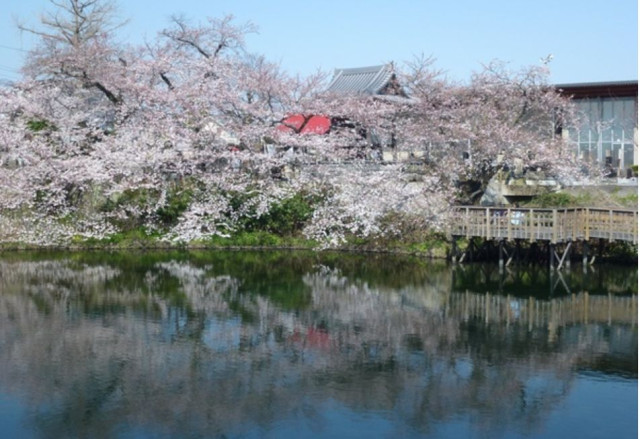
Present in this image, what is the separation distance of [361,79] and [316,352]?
25016 millimetres

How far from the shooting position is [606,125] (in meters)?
30.8

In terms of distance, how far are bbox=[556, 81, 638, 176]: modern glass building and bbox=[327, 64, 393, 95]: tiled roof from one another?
8.24 meters

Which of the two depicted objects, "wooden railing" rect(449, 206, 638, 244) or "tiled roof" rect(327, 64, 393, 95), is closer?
"wooden railing" rect(449, 206, 638, 244)

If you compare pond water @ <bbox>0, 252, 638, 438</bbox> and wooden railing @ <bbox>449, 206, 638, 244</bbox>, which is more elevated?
wooden railing @ <bbox>449, 206, 638, 244</bbox>

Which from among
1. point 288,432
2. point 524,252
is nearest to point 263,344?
point 288,432

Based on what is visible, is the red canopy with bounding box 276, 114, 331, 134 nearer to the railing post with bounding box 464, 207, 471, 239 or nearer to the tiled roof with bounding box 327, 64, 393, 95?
the tiled roof with bounding box 327, 64, 393, 95

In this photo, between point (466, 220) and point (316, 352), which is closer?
point (316, 352)

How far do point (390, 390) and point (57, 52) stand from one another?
68.9 feet

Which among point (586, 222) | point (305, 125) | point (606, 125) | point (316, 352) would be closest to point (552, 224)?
point (586, 222)

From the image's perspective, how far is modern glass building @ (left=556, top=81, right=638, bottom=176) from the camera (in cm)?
3047

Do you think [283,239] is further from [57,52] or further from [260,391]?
[260,391]

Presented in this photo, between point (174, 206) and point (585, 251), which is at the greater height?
point (174, 206)

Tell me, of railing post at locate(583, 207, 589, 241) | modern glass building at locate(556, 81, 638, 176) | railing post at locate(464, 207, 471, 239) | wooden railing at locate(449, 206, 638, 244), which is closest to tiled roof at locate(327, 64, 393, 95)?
modern glass building at locate(556, 81, 638, 176)

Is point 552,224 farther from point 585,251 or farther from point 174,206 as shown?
point 174,206
